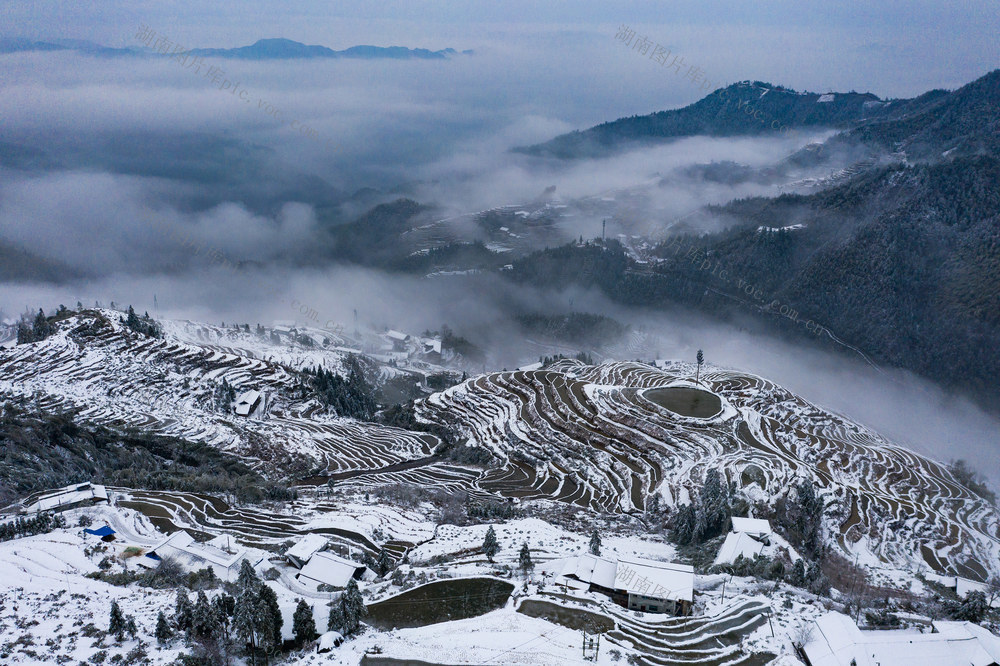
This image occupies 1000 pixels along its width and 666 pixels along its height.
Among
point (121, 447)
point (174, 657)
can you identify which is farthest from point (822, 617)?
point (121, 447)

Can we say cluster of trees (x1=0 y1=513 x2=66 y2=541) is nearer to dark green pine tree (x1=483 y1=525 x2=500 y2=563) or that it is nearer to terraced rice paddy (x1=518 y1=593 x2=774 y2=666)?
dark green pine tree (x1=483 y1=525 x2=500 y2=563)

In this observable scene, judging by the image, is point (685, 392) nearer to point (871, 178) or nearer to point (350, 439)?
point (350, 439)

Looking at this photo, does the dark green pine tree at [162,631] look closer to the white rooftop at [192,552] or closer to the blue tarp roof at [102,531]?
the white rooftop at [192,552]

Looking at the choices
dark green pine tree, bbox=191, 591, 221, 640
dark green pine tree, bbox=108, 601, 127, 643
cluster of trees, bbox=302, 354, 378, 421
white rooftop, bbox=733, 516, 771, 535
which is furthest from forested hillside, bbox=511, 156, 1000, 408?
dark green pine tree, bbox=108, 601, 127, 643

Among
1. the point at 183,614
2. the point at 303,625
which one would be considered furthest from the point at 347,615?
the point at 183,614

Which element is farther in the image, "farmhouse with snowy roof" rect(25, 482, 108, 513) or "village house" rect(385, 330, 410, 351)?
"village house" rect(385, 330, 410, 351)
